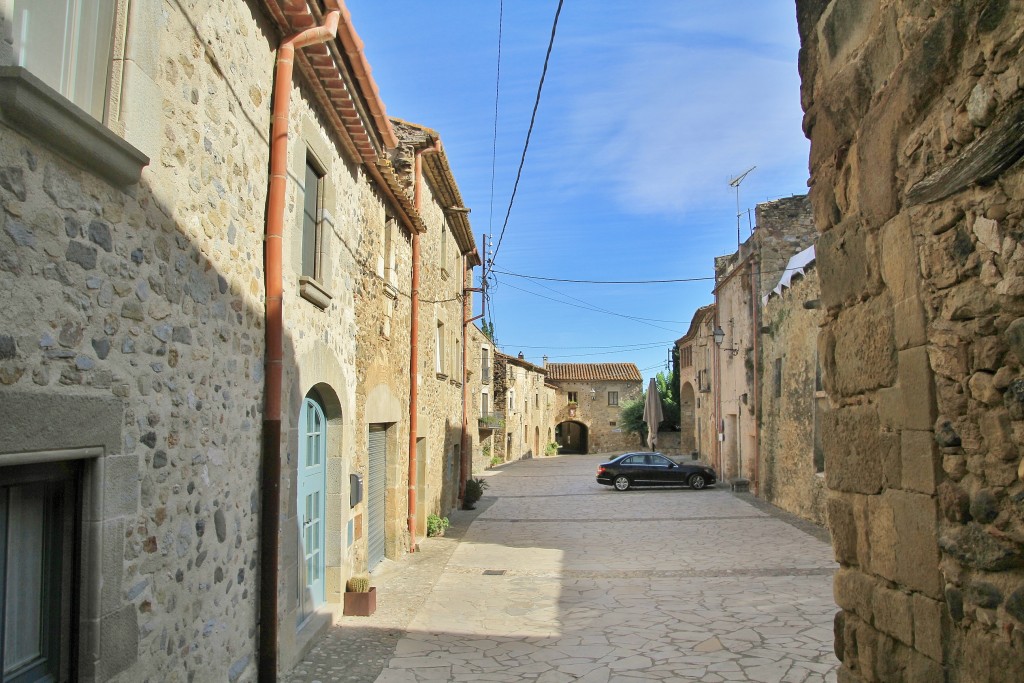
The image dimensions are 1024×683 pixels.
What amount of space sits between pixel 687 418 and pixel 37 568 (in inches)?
1362

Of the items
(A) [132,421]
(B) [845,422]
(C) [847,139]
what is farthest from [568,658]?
(C) [847,139]

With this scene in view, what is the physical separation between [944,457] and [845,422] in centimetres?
79

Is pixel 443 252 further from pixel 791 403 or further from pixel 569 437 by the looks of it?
pixel 569 437

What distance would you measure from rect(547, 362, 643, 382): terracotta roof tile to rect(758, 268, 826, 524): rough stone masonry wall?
100 ft

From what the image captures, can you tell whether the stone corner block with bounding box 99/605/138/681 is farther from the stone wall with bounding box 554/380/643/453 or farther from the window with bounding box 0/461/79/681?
the stone wall with bounding box 554/380/643/453

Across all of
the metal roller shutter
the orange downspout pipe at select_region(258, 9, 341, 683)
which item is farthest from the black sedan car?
the orange downspout pipe at select_region(258, 9, 341, 683)

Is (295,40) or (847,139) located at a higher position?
(295,40)

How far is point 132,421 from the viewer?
3498 mm

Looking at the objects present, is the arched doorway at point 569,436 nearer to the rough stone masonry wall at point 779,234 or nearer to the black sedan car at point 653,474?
the black sedan car at point 653,474

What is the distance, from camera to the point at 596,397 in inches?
1946

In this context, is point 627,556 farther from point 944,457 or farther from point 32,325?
point 32,325

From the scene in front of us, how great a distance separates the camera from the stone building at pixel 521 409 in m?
33.3

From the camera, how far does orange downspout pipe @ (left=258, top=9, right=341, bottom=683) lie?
5207mm

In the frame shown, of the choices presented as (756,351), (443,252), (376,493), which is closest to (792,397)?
(756,351)
